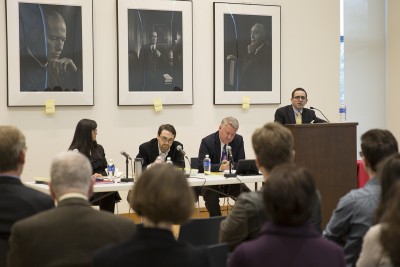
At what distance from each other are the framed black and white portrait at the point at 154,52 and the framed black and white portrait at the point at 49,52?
0.45 m

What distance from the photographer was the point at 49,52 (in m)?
7.42

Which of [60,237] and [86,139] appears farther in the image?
[86,139]

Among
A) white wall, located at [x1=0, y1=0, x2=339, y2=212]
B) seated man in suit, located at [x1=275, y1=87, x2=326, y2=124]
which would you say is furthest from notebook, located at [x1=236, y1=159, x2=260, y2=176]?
white wall, located at [x1=0, y1=0, x2=339, y2=212]

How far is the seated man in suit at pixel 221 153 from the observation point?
6582 mm

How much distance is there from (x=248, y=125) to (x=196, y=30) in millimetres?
1521

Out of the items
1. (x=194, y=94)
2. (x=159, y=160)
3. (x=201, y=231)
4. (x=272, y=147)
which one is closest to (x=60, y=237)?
(x=272, y=147)

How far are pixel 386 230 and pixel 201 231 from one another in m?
1.59

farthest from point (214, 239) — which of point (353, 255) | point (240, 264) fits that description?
point (240, 264)

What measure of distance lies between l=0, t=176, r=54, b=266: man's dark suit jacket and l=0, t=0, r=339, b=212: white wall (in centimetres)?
468

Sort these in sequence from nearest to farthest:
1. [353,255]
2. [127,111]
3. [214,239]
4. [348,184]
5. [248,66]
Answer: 1. [353,255]
2. [214,239]
3. [348,184]
4. [127,111]
5. [248,66]

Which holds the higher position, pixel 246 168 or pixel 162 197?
pixel 162 197

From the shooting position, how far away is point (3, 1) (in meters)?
7.16

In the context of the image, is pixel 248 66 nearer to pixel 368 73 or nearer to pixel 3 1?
pixel 368 73

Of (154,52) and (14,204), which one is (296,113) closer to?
(154,52)
